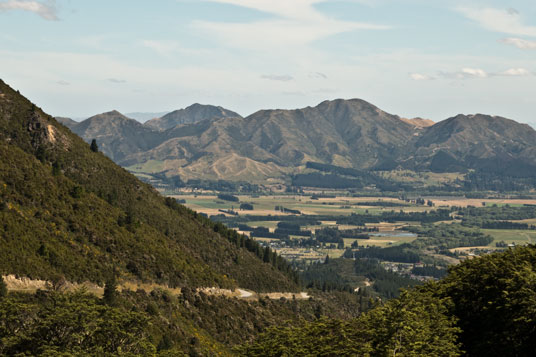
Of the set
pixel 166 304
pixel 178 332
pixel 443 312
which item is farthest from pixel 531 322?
pixel 166 304

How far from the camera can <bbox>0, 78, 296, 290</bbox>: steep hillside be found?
12525 centimetres

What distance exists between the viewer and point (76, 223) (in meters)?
145

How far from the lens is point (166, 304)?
13575 centimetres

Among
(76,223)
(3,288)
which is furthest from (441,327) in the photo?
(76,223)

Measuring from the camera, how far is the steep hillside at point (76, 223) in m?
125

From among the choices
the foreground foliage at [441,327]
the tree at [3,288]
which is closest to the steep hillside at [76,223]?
the tree at [3,288]

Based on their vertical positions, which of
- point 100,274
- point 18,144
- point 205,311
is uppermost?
point 18,144

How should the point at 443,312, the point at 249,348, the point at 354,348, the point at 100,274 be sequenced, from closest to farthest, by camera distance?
the point at 354,348
the point at 249,348
the point at 443,312
the point at 100,274

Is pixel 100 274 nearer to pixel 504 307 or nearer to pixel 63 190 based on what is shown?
pixel 63 190

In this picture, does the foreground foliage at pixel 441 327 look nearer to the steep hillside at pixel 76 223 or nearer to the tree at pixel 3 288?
the tree at pixel 3 288

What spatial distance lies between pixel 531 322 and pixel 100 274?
281 ft

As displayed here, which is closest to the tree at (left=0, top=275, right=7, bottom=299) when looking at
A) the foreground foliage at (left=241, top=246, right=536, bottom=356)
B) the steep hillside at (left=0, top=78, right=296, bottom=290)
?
the steep hillside at (left=0, top=78, right=296, bottom=290)

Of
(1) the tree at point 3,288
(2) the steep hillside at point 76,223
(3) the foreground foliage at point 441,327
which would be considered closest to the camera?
(3) the foreground foliage at point 441,327

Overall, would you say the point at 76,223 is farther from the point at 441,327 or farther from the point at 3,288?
the point at 441,327
